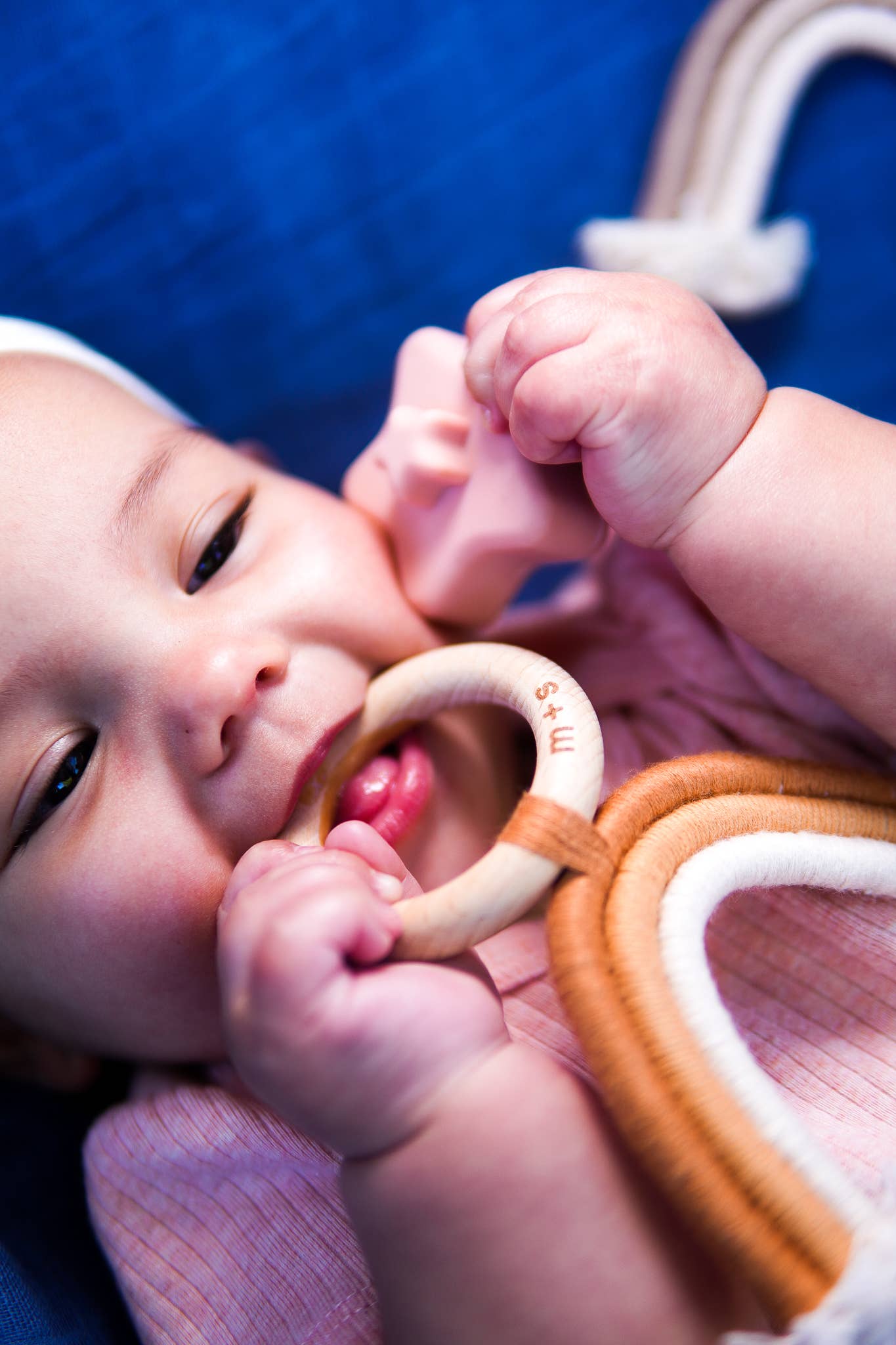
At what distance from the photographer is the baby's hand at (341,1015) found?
2.02 feet

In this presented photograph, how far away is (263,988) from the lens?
0.62 meters

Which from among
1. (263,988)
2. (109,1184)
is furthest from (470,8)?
(109,1184)

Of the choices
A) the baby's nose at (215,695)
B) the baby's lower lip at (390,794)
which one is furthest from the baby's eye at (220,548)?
the baby's lower lip at (390,794)

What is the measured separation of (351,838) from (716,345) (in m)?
0.49

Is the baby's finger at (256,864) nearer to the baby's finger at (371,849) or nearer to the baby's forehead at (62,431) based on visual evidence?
the baby's finger at (371,849)

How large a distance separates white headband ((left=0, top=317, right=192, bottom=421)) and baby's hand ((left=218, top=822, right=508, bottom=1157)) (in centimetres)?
66

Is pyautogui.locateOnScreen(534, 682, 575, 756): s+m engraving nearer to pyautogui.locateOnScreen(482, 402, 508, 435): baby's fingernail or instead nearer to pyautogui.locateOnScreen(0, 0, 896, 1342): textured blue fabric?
pyautogui.locateOnScreen(482, 402, 508, 435): baby's fingernail

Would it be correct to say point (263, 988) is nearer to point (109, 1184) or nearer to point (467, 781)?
point (467, 781)

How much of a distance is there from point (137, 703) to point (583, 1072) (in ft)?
1.55

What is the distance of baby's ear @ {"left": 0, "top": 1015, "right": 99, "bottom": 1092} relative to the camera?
1066 mm

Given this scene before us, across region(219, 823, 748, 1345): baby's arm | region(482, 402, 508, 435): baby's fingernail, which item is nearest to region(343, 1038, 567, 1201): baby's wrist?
region(219, 823, 748, 1345): baby's arm

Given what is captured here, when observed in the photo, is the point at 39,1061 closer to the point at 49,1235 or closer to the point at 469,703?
the point at 49,1235

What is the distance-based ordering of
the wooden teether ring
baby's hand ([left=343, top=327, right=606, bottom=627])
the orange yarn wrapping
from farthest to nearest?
baby's hand ([left=343, top=327, right=606, bottom=627]) → the wooden teether ring → the orange yarn wrapping

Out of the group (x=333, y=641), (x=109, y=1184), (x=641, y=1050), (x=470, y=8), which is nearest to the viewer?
(x=641, y=1050)
